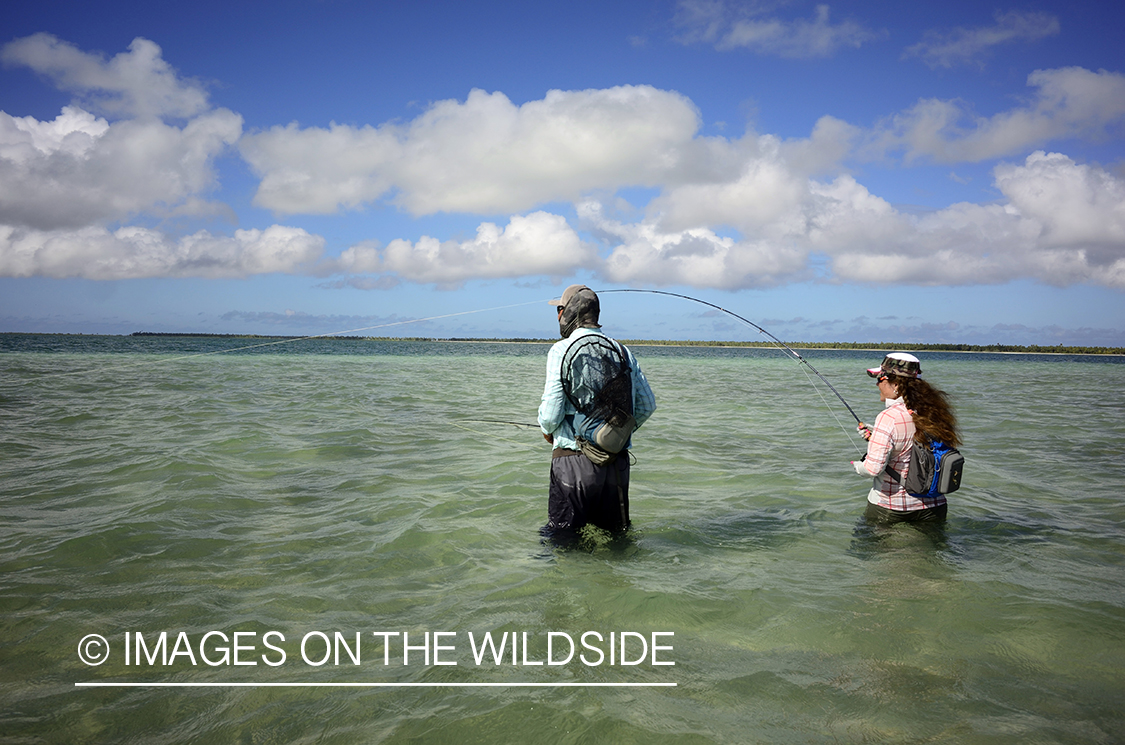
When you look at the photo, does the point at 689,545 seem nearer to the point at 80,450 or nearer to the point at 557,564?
the point at 557,564

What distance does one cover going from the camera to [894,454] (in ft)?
17.6

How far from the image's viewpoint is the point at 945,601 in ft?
A: 14.4

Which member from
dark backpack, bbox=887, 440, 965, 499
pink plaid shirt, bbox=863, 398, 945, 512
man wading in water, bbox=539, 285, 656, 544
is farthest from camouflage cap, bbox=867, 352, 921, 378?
man wading in water, bbox=539, 285, 656, 544

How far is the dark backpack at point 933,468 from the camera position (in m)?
5.28

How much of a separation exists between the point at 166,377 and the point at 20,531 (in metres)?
19.0

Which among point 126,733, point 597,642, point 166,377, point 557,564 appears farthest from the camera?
point 166,377

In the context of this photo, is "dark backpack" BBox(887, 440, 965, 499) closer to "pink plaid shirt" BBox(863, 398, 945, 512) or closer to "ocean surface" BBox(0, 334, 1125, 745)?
"pink plaid shirt" BBox(863, 398, 945, 512)

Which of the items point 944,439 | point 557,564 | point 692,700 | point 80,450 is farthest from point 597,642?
point 80,450

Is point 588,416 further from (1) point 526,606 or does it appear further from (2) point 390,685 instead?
(2) point 390,685

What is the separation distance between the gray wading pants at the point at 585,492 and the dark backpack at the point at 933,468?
2.65m

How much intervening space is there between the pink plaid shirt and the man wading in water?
6.83ft

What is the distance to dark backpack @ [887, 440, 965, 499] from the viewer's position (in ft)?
17.3

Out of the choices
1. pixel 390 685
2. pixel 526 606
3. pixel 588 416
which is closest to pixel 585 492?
pixel 588 416

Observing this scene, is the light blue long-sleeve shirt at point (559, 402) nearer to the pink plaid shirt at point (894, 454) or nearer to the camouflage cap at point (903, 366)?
the pink plaid shirt at point (894, 454)
